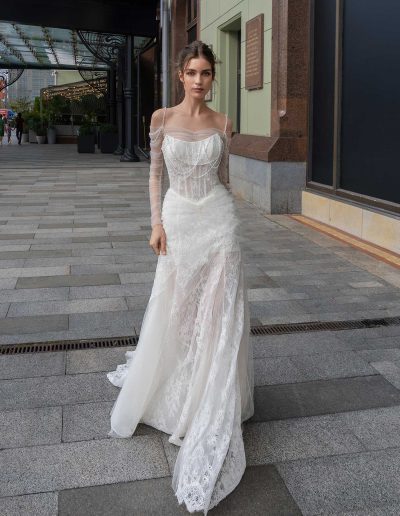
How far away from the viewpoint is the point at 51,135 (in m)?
39.7

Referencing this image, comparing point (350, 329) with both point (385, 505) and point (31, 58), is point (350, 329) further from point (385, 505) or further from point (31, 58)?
point (31, 58)

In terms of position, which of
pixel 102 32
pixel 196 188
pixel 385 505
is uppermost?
pixel 102 32

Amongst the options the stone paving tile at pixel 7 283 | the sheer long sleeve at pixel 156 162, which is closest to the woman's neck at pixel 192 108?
the sheer long sleeve at pixel 156 162

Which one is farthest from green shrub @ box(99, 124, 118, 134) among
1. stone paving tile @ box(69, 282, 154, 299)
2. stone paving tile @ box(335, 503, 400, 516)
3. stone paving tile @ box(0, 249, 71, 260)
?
stone paving tile @ box(335, 503, 400, 516)

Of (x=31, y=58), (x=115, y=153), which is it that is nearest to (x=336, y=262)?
(x=115, y=153)

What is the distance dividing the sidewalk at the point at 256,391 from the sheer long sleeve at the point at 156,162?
1073 mm

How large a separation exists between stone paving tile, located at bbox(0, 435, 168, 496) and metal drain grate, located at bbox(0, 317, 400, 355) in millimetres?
1450

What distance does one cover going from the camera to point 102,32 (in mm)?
22125

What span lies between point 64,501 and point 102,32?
21211 millimetres

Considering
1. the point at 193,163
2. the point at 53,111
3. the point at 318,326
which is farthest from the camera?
the point at 53,111

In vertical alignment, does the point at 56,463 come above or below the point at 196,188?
below

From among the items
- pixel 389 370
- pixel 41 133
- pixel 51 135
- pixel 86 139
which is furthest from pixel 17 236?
pixel 41 133

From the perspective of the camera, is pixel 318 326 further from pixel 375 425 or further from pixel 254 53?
pixel 254 53

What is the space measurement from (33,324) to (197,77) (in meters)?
2.73
